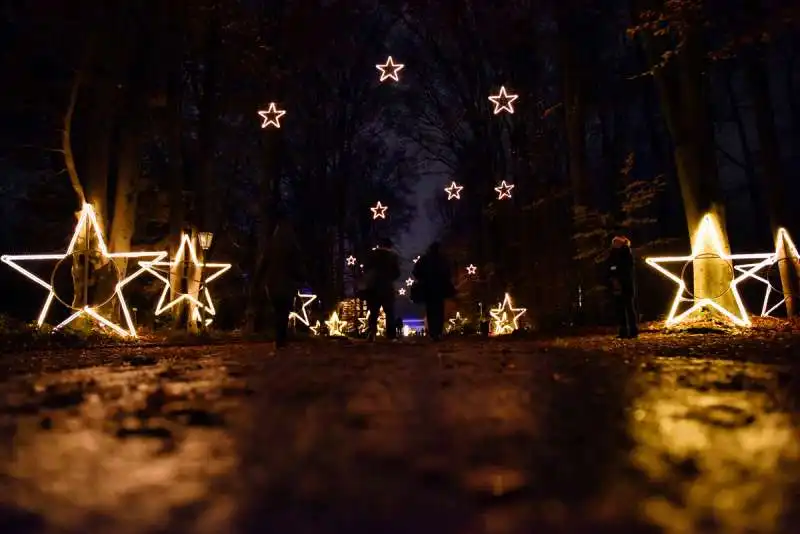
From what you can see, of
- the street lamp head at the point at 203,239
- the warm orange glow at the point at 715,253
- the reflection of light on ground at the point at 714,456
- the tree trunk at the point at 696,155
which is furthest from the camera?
the street lamp head at the point at 203,239

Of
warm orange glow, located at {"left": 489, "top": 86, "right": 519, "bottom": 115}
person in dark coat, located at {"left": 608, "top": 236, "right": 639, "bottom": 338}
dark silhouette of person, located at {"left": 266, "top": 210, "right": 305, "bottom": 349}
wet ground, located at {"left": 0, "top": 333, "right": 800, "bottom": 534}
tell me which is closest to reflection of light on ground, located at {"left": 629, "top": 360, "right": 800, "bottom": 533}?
wet ground, located at {"left": 0, "top": 333, "right": 800, "bottom": 534}

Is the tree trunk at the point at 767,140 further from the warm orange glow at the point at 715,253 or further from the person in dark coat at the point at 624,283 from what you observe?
the person in dark coat at the point at 624,283

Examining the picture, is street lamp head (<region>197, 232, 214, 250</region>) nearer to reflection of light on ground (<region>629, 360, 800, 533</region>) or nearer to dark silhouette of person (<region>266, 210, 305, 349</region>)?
dark silhouette of person (<region>266, 210, 305, 349</region>)

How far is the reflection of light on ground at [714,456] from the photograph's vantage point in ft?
7.36

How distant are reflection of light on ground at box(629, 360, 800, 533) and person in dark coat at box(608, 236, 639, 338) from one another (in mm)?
7331

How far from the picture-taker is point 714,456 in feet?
9.93

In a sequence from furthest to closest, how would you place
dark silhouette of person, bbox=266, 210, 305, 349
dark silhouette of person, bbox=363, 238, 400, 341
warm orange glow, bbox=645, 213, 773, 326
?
warm orange glow, bbox=645, 213, 773, 326
dark silhouette of person, bbox=363, 238, 400, 341
dark silhouette of person, bbox=266, 210, 305, 349

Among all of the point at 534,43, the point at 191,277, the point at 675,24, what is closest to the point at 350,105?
the point at 534,43

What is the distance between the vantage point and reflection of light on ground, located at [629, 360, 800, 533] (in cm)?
224

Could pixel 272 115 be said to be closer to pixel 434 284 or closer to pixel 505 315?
pixel 434 284

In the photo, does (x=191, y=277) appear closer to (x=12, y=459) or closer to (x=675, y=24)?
(x=675, y=24)

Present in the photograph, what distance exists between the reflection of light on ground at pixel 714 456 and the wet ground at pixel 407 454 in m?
0.01

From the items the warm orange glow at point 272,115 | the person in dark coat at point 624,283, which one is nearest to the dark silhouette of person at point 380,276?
the person in dark coat at point 624,283

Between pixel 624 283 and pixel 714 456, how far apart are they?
9621 millimetres
